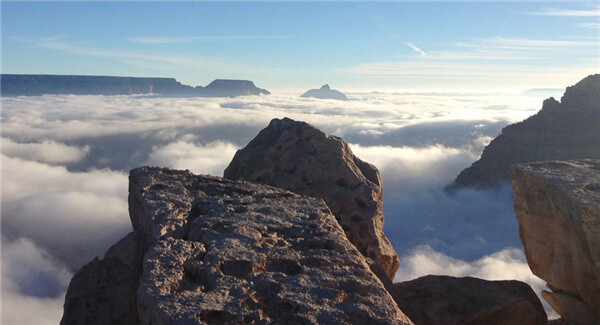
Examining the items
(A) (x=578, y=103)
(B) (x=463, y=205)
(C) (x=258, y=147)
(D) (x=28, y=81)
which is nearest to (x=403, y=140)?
(B) (x=463, y=205)

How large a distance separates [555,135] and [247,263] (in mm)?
77855

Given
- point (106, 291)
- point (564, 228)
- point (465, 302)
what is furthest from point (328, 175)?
point (106, 291)

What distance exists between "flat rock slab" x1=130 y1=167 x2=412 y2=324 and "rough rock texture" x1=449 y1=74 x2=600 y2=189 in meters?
69.7

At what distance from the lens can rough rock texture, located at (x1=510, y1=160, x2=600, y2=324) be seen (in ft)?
25.2

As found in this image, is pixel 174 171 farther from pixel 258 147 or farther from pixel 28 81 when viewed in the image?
pixel 28 81

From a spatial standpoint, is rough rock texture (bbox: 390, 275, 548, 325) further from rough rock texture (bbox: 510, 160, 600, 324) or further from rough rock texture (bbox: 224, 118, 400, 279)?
rough rock texture (bbox: 224, 118, 400, 279)

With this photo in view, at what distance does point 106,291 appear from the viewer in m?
8.53

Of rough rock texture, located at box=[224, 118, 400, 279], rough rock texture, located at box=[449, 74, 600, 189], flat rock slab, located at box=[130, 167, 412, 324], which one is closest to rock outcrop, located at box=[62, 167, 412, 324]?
flat rock slab, located at box=[130, 167, 412, 324]

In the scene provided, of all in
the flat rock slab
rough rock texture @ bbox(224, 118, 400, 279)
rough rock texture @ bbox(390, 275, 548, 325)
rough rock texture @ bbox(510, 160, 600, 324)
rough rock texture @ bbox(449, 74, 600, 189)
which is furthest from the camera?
rough rock texture @ bbox(449, 74, 600, 189)

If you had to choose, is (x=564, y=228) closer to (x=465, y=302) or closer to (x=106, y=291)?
(x=465, y=302)

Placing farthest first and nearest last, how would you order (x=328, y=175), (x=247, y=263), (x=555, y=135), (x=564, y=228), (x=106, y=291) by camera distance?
(x=555, y=135)
(x=328, y=175)
(x=106, y=291)
(x=564, y=228)
(x=247, y=263)

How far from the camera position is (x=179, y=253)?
5562 mm

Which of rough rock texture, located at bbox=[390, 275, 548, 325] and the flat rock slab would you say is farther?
rough rock texture, located at bbox=[390, 275, 548, 325]

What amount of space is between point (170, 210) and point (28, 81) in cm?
21893
